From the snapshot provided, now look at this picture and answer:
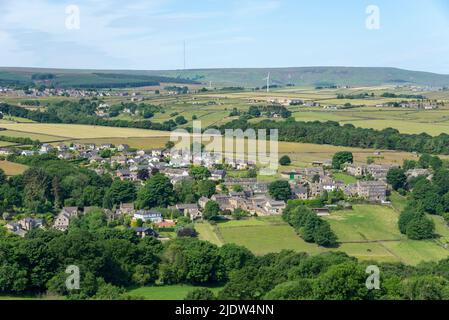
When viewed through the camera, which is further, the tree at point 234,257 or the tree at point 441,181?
the tree at point 441,181

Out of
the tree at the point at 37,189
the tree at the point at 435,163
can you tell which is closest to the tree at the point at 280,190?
the tree at the point at 37,189

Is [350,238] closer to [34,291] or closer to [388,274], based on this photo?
[388,274]

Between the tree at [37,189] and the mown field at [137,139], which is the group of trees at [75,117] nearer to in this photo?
the mown field at [137,139]

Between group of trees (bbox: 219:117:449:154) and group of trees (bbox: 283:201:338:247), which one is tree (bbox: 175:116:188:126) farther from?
group of trees (bbox: 283:201:338:247)

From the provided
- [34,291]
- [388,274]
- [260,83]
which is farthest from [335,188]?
[260,83]

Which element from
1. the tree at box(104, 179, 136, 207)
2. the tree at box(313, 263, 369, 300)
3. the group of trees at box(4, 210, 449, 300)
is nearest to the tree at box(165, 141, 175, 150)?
the tree at box(104, 179, 136, 207)

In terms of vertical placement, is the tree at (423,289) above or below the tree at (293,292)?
below
